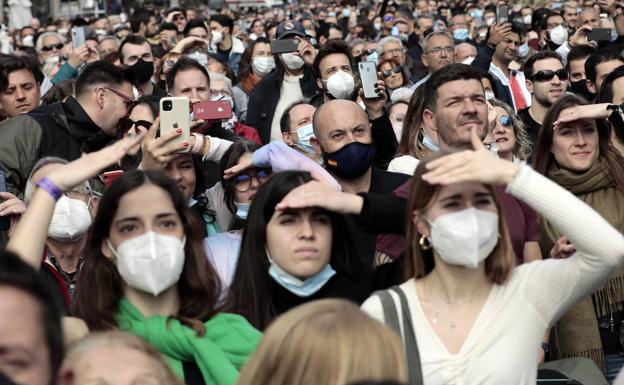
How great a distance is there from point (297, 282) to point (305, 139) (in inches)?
116

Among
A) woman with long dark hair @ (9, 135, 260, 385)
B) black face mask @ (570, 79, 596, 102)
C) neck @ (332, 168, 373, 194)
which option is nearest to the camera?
woman with long dark hair @ (9, 135, 260, 385)

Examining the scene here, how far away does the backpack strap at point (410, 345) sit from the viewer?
4.29 metres

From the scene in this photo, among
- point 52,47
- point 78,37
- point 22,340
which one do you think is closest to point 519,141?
point 22,340

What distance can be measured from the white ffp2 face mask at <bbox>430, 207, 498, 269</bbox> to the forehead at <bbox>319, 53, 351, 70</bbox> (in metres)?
5.41

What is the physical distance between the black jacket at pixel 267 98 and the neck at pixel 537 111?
1750mm

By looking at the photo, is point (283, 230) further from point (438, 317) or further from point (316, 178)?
point (438, 317)

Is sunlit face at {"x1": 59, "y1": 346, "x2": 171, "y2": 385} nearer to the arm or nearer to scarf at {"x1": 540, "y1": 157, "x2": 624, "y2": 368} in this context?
the arm

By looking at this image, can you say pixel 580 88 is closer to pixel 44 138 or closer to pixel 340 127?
pixel 340 127

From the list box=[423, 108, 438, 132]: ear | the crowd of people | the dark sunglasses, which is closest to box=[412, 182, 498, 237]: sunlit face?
the crowd of people

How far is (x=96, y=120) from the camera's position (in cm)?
793

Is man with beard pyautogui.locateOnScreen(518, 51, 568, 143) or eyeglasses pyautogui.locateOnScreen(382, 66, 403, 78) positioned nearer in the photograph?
man with beard pyautogui.locateOnScreen(518, 51, 568, 143)

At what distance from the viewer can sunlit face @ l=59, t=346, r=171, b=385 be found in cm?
342

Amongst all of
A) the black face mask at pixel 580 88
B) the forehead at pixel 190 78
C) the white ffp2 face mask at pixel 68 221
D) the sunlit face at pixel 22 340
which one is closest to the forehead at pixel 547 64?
the black face mask at pixel 580 88

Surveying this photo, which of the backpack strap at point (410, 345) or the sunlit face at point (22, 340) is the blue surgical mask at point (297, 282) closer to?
the backpack strap at point (410, 345)
